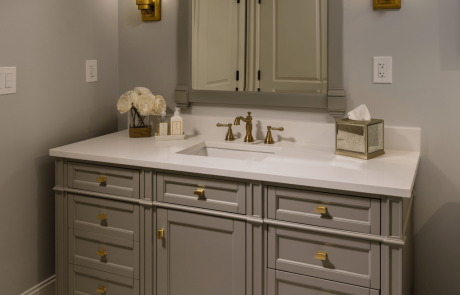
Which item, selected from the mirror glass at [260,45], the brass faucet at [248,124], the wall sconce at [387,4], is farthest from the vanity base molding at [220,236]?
the wall sconce at [387,4]

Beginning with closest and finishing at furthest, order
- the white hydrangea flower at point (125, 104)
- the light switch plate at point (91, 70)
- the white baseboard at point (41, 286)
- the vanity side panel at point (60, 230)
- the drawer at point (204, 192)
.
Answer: the drawer at point (204, 192) < the vanity side panel at point (60, 230) < the white baseboard at point (41, 286) < the white hydrangea flower at point (125, 104) < the light switch plate at point (91, 70)

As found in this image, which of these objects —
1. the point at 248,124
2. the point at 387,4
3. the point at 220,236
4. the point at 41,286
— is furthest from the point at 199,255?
the point at 387,4

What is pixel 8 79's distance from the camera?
187cm

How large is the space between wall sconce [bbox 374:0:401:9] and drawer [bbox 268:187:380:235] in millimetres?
897

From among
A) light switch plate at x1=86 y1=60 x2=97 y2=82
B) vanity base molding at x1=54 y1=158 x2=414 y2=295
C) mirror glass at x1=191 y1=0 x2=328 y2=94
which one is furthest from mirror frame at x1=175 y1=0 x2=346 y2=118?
vanity base molding at x1=54 y1=158 x2=414 y2=295

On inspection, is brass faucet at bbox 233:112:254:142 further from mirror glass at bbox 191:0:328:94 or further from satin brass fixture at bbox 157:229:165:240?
satin brass fixture at bbox 157:229:165:240

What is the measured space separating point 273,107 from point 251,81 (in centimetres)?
17

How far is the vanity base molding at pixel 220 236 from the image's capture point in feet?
4.77

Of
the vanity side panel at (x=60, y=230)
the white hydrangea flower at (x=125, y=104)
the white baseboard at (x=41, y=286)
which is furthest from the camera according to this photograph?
the white hydrangea flower at (x=125, y=104)

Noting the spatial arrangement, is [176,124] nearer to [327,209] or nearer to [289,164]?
[289,164]

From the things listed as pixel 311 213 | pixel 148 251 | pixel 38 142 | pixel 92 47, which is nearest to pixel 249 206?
pixel 311 213

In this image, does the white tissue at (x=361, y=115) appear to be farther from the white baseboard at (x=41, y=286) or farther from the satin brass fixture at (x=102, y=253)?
the white baseboard at (x=41, y=286)

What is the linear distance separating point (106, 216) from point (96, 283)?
33 cm

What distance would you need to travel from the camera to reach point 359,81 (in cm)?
198
